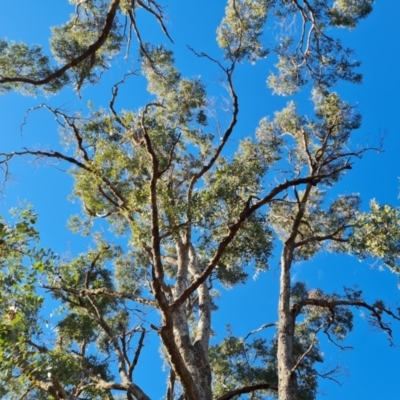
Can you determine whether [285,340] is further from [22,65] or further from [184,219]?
[22,65]

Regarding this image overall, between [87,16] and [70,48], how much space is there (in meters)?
2.02

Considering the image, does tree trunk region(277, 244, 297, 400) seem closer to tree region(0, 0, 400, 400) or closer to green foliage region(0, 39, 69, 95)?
tree region(0, 0, 400, 400)

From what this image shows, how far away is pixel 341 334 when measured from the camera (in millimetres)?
11062

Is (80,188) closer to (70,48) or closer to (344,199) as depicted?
(70,48)

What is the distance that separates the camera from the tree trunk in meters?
6.03

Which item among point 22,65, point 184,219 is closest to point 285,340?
point 184,219

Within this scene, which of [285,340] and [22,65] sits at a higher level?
[22,65]

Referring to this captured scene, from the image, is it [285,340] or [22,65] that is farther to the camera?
[22,65]

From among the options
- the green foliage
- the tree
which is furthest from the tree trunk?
the green foliage

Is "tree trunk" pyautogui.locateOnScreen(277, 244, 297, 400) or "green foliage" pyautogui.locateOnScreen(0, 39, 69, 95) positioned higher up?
"green foliage" pyautogui.locateOnScreen(0, 39, 69, 95)

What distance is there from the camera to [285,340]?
266 inches

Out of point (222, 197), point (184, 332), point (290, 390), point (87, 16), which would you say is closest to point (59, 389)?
point (184, 332)

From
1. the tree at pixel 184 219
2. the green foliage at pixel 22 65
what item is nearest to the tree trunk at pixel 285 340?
the tree at pixel 184 219

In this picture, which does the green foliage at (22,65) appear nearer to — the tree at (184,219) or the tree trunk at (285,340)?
the tree at (184,219)
